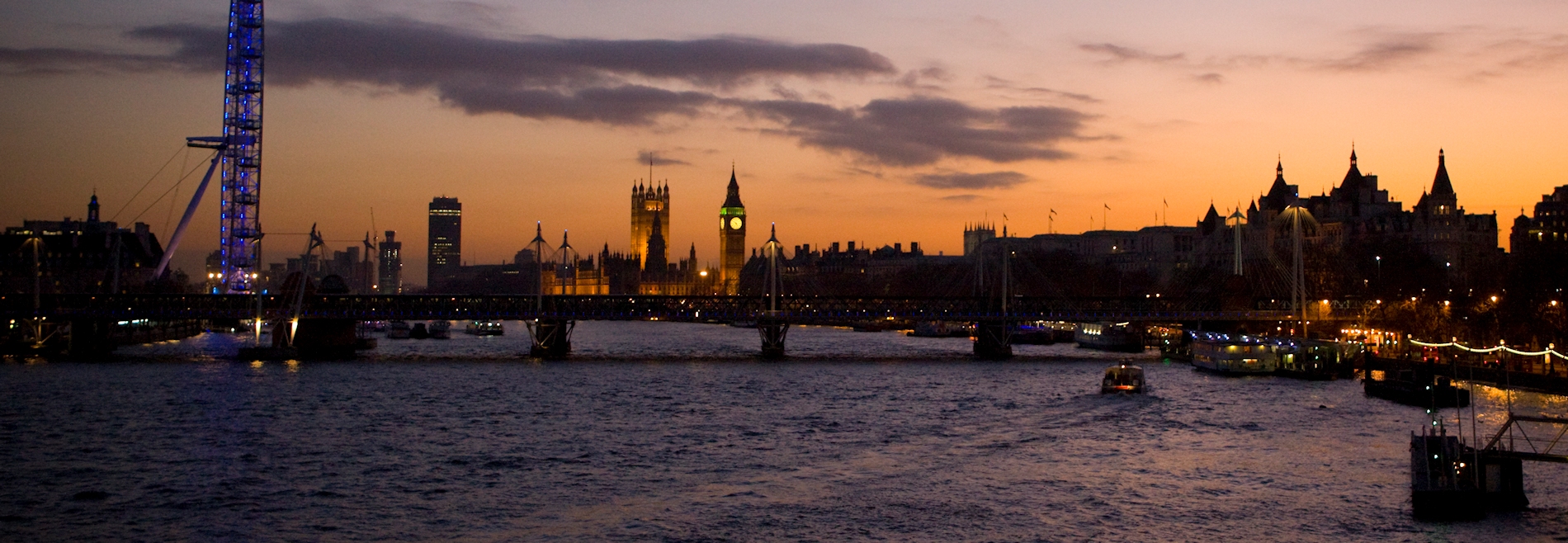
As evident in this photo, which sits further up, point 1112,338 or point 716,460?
point 1112,338

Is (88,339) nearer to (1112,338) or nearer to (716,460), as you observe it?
(716,460)

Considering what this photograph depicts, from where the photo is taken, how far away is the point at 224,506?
113 ft

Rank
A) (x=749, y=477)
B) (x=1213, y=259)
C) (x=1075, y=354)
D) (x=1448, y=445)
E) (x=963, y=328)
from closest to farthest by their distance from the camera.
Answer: (x=1448, y=445) < (x=749, y=477) < (x=1075, y=354) < (x=963, y=328) < (x=1213, y=259)

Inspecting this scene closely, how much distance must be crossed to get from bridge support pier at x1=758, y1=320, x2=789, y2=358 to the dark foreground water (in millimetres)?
20777

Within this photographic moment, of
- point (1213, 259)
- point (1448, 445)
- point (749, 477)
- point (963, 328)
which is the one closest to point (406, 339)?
point (963, 328)

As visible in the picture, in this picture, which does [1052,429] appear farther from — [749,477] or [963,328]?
[963,328]

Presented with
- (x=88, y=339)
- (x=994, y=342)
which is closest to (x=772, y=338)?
(x=994, y=342)

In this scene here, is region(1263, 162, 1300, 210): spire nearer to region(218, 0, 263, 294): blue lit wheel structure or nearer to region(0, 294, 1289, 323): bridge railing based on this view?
region(0, 294, 1289, 323): bridge railing

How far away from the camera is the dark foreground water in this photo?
31.7 metres

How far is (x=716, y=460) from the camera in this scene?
42094 millimetres

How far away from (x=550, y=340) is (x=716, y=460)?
5771 centimetres

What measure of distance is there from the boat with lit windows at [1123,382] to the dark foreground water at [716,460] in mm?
1836

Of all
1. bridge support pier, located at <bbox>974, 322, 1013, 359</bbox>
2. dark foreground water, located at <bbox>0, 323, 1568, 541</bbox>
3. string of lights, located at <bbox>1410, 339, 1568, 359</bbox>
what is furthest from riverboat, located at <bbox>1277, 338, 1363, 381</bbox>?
bridge support pier, located at <bbox>974, 322, 1013, 359</bbox>

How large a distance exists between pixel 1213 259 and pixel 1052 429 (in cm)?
13783
